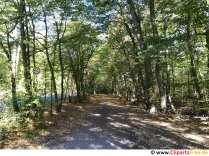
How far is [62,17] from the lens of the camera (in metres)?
19.5

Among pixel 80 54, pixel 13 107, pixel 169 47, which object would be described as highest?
pixel 80 54

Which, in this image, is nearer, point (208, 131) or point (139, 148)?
point (139, 148)

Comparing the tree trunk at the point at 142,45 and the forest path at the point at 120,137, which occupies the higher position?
the tree trunk at the point at 142,45

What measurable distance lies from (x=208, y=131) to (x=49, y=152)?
24.4 feet

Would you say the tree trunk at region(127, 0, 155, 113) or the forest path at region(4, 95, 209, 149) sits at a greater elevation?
the tree trunk at region(127, 0, 155, 113)

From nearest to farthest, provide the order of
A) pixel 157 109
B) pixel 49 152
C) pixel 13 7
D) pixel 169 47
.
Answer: pixel 49 152, pixel 169 47, pixel 13 7, pixel 157 109

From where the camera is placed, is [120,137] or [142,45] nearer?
[120,137]

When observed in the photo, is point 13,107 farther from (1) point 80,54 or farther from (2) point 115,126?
(1) point 80,54

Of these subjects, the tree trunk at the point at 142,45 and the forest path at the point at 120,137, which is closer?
the forest path at the point at 120,137

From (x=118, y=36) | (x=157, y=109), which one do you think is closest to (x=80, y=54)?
(x=118, y=36)

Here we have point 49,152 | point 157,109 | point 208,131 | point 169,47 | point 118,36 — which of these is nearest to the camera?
point 49,152

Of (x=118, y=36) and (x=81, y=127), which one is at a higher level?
(x=118, y=36)

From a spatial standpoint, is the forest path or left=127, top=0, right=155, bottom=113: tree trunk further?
left=127, top=0, right=155, bottom=113: tree trunk

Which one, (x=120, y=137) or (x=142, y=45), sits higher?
(x=142, y=45)
